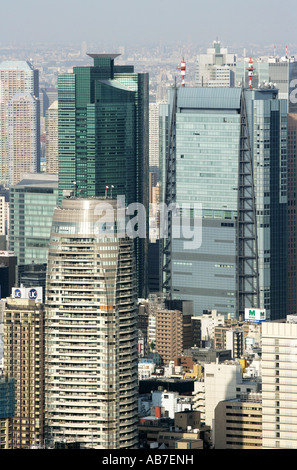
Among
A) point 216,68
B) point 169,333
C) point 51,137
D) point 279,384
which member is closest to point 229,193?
point 169,333

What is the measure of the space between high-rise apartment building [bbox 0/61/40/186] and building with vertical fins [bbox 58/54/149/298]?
3819 cm

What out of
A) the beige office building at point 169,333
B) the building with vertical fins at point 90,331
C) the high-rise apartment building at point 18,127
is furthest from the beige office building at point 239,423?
the high-rise apartment building at point 18,127

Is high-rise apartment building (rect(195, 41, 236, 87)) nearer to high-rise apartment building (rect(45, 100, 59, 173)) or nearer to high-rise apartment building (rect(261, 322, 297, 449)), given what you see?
high-rise apartment building (rect(45, 100, 59, 173))

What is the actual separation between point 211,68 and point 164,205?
25.4m

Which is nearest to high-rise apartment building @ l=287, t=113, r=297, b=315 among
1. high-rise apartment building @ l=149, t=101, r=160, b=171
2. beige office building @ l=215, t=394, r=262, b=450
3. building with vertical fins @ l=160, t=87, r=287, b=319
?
building with vertical fins @ l=160, t=87, r=287, b=319

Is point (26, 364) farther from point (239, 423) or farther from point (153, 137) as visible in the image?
point (153, 137)

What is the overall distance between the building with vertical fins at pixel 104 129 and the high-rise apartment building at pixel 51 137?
54.7 feet

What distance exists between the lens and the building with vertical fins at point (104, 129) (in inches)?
4510

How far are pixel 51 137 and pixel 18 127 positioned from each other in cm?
1425

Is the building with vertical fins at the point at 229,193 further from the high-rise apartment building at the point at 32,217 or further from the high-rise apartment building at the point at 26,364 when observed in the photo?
the high-rise apartment building at the point at 26,364

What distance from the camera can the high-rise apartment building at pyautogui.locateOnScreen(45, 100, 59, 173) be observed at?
140375 millimetres

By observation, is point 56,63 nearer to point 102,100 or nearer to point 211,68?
point 102,100

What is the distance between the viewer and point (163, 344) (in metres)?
97.9
